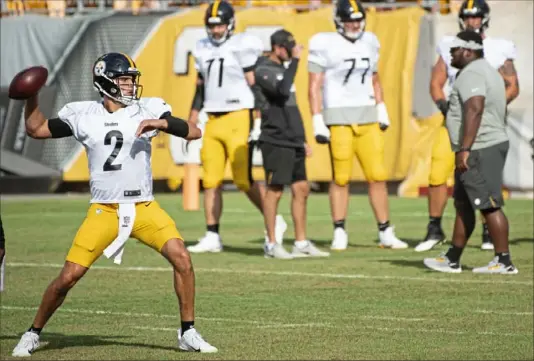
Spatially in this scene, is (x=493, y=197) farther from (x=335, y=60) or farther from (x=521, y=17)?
(x=521, y=17)

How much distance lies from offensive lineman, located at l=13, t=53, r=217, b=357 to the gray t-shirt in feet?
11.4

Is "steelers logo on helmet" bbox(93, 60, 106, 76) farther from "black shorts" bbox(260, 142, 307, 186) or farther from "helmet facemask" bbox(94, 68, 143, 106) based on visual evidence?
"black shorts" bbox(260, 142, 307, 186)

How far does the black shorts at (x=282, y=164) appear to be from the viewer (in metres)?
13.3

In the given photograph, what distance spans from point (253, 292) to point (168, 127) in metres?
2.70

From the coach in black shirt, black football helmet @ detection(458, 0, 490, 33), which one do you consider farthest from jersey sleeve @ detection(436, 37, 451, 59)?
the coach in black shirt

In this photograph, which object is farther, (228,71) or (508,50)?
(228,71)

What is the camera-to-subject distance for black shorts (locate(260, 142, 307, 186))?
1333 cm

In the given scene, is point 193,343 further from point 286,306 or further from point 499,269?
point 499,269

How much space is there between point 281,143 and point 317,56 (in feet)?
3.84

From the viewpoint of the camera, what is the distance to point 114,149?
862 centimetres

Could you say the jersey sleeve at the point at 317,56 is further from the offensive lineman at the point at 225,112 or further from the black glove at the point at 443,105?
the black glove at the point at 443,105

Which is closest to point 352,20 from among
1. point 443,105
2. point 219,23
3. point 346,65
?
point 346,65

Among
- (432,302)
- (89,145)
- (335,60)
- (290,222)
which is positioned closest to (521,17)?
(290,222)

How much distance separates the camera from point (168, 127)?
8469mm
